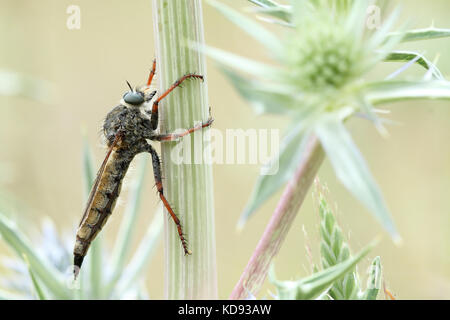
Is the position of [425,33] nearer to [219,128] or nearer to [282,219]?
[282,219]

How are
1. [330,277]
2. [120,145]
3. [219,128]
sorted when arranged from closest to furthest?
[330,277]
[120,145]
[219,128]

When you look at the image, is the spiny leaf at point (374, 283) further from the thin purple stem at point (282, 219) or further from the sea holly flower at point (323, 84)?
the sea holly flower at point (323, 84)

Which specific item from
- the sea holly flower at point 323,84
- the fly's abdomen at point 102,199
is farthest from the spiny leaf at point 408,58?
the fly's abdomen at point 102,199

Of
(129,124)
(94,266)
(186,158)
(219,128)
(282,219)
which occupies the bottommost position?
(94,266)

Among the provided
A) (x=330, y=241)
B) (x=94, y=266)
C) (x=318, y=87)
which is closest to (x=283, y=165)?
(x=318, y=87)

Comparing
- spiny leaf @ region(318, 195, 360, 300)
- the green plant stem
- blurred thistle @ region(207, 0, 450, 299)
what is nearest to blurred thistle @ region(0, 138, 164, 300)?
the green plant stem
